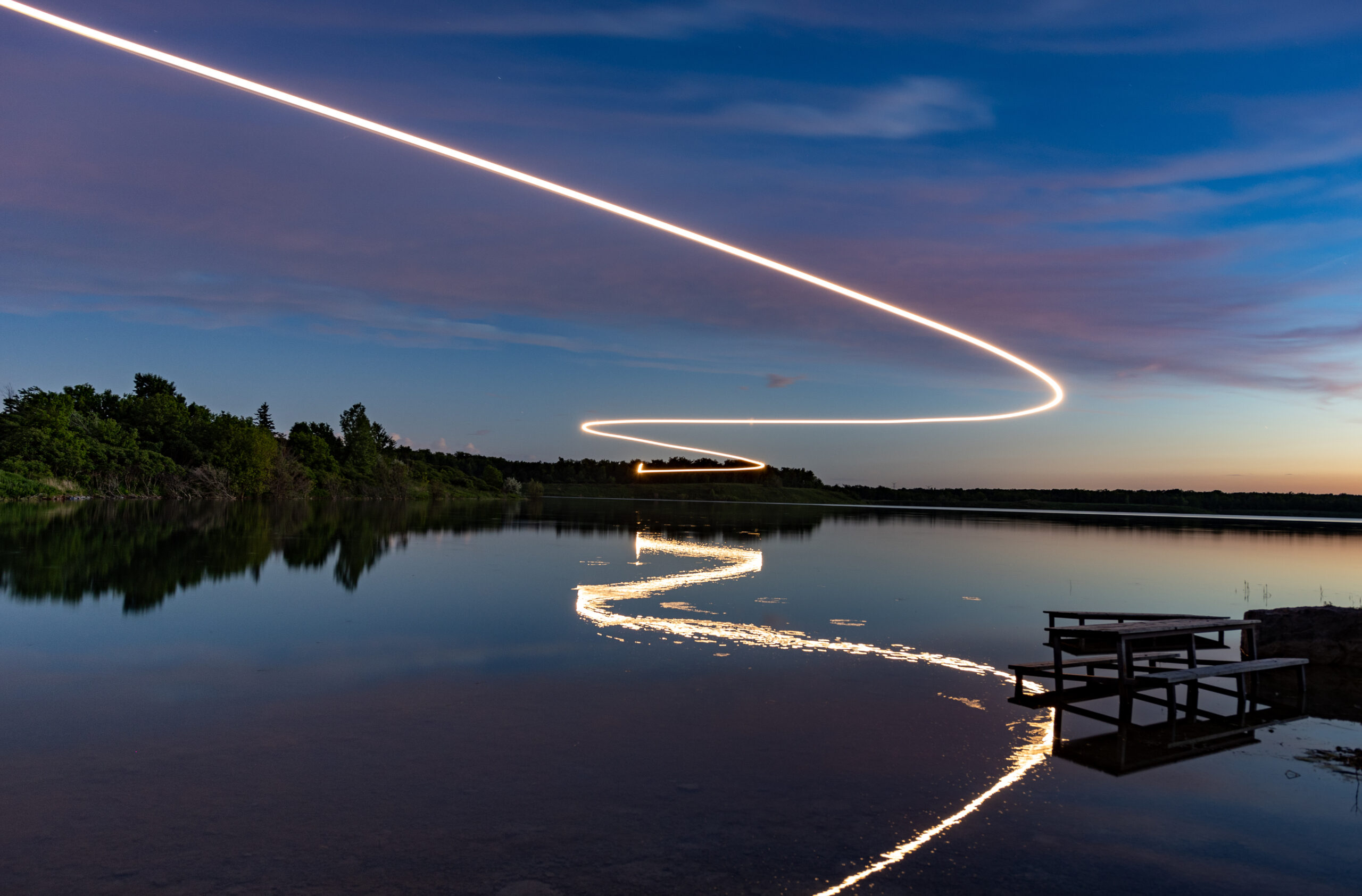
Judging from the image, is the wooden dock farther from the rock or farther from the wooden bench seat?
the rock

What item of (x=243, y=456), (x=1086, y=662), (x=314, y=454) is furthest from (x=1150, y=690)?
(x=314, y=454)

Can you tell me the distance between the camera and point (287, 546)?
33188mm

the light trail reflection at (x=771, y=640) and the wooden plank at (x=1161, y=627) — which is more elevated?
the wooden plank at (x=1161, y=627)

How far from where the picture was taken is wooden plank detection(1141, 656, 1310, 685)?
11.7 meters

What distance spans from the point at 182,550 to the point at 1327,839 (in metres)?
32.1

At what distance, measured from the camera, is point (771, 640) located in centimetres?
1633

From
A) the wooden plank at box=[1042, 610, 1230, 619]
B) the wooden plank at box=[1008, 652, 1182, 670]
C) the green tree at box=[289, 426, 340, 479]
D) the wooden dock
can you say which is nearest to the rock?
the wooden dock

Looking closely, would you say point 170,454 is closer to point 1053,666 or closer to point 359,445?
point 359,445

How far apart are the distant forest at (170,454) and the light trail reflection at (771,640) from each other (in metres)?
60.2

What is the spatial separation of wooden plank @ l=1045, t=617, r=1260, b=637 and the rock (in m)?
2.16

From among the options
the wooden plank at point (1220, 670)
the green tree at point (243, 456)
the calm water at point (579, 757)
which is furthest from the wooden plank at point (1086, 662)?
the green tree at point (243, 456)

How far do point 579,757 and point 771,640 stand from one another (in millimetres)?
7943

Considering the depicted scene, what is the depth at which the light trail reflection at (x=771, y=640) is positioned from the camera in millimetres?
7375

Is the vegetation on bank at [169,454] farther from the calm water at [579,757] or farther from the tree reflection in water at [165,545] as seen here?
the calm water at [579,757]
